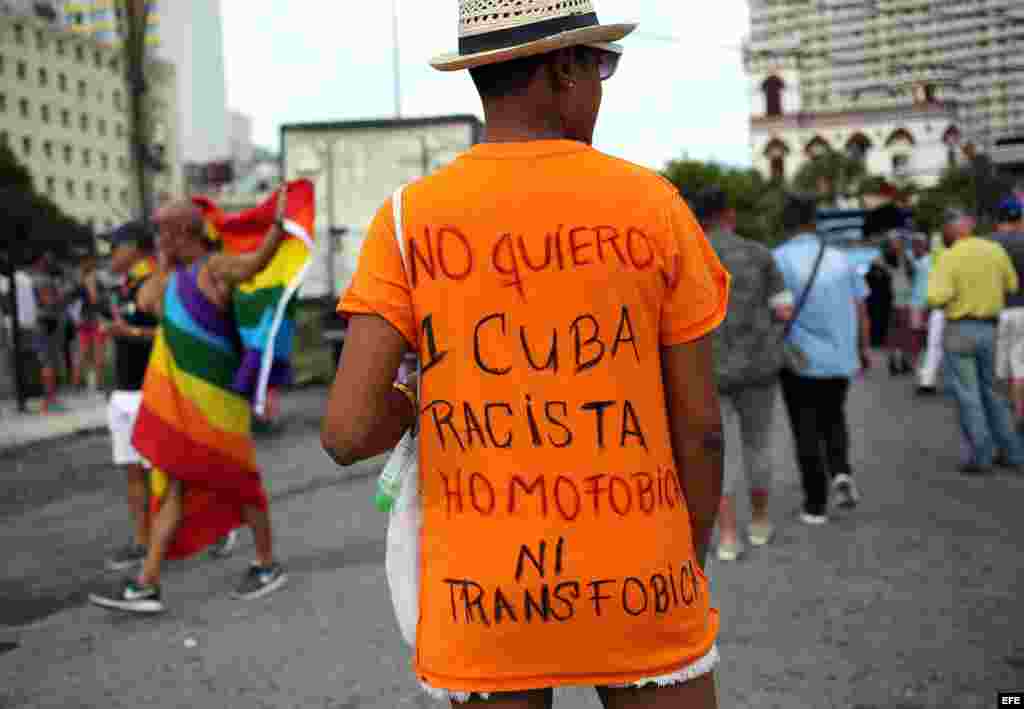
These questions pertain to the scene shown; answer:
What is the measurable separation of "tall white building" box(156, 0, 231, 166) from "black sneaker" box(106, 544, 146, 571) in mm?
139000

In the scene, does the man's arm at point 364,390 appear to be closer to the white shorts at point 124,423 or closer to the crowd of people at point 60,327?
the white shorts at point 124,423

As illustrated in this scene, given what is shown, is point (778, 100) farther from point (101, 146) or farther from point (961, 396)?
point (961, 396)

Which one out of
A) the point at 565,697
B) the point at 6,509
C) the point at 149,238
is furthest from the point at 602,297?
the point at 6,509

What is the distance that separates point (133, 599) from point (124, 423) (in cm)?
133

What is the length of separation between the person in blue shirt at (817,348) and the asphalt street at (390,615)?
0.32 meters

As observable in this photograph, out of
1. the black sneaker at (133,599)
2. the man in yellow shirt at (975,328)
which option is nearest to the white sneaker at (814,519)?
the man in yellow shirt at (975,328)

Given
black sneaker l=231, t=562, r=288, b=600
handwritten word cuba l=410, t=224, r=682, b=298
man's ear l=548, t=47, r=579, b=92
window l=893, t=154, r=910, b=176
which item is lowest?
black sneaker l=231, t=562, r=288, b=600

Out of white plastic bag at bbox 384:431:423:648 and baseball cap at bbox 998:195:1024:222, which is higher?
baseball cap at bbox 998:195:1024:222

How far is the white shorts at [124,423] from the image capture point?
6172mm

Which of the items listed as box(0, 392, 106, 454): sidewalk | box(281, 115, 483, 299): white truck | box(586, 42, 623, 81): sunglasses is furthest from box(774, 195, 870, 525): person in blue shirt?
box(281, 115, 483, 299): white truck

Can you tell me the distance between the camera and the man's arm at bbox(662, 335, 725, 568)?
1.94 m

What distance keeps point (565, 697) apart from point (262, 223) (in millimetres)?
3113

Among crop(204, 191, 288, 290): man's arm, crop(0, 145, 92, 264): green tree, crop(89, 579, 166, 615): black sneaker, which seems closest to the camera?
crop(89, 579, 166, 615): black sneaker

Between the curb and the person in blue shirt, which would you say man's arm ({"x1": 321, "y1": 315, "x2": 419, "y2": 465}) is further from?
the curb
